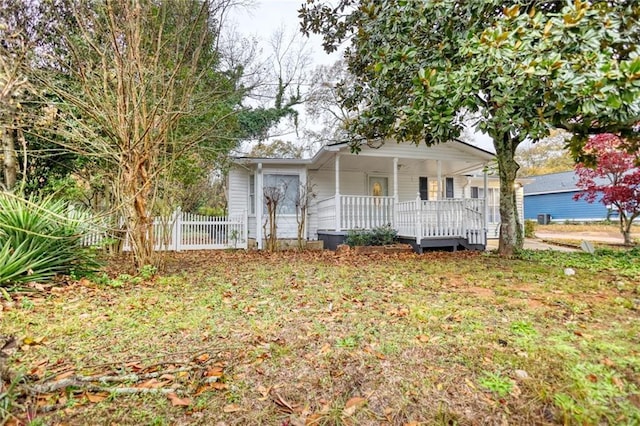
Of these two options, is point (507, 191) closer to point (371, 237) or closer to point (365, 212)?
point (371, 237)

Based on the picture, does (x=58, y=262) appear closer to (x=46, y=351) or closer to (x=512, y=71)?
(x=46, y=351)

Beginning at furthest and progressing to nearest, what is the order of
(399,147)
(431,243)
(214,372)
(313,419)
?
1. (399,147)
2. (431,243)
3. (214,372)
4. (313,419)

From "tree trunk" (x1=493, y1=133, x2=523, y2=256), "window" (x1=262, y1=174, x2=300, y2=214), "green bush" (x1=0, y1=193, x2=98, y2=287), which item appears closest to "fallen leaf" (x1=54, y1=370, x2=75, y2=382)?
"green bush" (x1=0, y1=193, x2=98, y2=287)

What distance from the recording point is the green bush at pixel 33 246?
159 inches

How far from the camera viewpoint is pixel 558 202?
2531cm

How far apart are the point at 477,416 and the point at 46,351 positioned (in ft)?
9.90

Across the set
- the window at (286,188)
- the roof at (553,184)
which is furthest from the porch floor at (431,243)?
the roof at (553,184)

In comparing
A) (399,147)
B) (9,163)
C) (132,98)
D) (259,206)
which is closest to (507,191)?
(399,147)

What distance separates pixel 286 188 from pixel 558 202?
2398cm

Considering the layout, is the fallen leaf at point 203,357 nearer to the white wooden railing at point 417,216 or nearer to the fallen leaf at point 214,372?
the fallen leaf at point 214,372

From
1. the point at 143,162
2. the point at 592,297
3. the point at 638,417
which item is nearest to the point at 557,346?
the point at 638,417

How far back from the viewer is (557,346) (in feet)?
8.18

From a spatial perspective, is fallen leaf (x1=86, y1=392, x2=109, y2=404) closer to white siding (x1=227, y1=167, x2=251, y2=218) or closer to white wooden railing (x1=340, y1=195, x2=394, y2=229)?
white wooden railing (x1=340, y1=195, x2=394, y2=229)

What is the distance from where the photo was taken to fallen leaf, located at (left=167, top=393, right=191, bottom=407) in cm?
185
